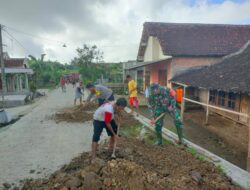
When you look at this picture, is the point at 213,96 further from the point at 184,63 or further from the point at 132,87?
the point at 132,87

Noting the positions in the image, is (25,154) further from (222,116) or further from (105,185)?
(222,116)

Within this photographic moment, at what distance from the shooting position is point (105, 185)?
3229mm

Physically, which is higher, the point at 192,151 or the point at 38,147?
the point at 192,151

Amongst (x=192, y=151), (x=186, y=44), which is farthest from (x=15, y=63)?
(x=192, y=151)

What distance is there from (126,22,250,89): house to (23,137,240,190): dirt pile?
9945mm

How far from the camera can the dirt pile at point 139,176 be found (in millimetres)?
3217

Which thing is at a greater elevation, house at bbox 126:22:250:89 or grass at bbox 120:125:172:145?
house at bbox 126:22:250:89

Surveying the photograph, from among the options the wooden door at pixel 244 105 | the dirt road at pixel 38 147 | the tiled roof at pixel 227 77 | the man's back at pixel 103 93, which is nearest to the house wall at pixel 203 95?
the tiled roof at pixel 227 77

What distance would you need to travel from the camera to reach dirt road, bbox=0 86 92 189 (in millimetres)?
4531

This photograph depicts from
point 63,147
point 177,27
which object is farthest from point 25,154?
point 177,27

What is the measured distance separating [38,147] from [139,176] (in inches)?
144

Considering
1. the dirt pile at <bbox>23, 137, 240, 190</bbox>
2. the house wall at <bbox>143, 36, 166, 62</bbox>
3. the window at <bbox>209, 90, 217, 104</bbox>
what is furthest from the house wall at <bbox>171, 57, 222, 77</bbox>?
the dirt pile at <bbox>23, 137, 240, 190</bbox>

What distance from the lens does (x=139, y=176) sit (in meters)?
3.32

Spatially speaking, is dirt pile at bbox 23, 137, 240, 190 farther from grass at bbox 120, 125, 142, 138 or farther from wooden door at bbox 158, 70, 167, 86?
wooden door at bbox 158, 70, 167, 86
